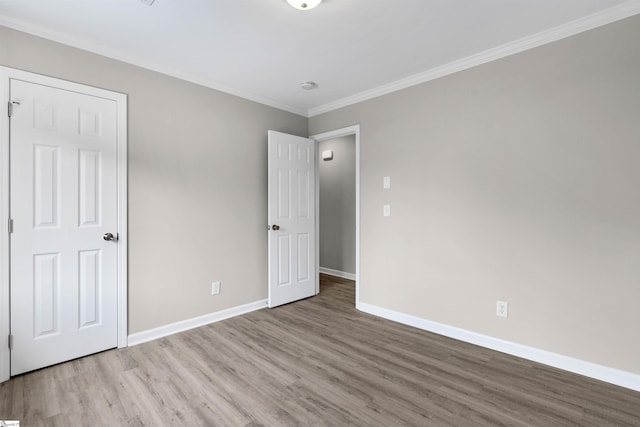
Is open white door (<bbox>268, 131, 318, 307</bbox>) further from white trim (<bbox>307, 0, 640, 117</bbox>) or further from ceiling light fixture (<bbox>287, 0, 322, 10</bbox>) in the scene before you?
ceiling light fixture (<bbox>287, 0, 322, 10</bbox>)

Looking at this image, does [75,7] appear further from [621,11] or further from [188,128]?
[621,11]

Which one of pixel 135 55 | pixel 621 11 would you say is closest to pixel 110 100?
pixel 135 55

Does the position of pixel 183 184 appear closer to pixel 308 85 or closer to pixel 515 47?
pixel 308 85

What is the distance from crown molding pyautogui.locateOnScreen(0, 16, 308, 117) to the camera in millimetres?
2164

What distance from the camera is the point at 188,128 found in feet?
9.95

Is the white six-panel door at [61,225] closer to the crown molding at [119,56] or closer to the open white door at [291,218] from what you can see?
the crown molding at [119,56]

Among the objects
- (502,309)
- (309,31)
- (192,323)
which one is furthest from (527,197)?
(192,323)

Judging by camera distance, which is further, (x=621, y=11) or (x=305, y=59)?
(x=305, y=59)

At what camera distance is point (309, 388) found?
2.05 metres

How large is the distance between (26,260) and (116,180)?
84 centimetres

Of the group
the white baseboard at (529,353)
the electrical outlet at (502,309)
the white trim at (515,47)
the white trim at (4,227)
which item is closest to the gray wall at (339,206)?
the white trim at (515,47)

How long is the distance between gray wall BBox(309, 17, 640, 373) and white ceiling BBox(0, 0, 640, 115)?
0.73ft

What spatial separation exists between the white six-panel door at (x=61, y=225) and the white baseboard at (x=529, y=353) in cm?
279

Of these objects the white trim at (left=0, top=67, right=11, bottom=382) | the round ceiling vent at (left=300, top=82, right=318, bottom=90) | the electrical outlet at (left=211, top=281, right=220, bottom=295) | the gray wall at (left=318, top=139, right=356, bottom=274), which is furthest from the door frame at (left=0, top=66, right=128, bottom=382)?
the gray wall at (left=318, top=139, right=356, bottom=274)
